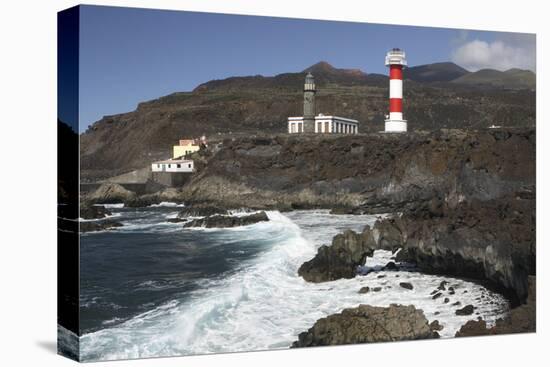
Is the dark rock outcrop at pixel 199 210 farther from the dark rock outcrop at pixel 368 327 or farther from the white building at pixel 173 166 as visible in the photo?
the dark rock outcrop at pixel 368 327

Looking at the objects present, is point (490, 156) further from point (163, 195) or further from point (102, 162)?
point (102, 162)

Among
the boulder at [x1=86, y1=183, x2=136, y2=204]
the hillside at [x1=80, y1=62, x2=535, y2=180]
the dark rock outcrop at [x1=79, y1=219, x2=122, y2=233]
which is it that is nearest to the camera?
the dark rock outcrop at [x1=79, y1=219, x2=122, y2=233]

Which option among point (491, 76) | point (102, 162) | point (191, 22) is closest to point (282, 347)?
point (102, 162)

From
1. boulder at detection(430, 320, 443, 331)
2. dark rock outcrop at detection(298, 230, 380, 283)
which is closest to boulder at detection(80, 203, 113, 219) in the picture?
dark rock outcrop at detection(298, 230, 380, 283)

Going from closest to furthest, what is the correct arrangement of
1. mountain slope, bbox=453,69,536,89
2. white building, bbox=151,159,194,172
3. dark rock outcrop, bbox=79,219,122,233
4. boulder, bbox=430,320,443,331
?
1. dark rock outcrop, bbox=79,219,122,233
2. white building, bbox=151,159,194,172
3. boulder, bbox=430,320,443,331
4. mountain slope, bbox=453,69,536,89

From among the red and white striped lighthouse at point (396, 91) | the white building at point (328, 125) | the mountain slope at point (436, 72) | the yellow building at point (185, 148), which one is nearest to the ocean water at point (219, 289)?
the yellow building at point (185, 148)

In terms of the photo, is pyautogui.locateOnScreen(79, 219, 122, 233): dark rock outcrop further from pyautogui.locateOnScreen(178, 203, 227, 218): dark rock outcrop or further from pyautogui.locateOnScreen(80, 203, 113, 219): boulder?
pyautogui.locateOnScreen(178, 203, 227, 218): dark rock outcrop
